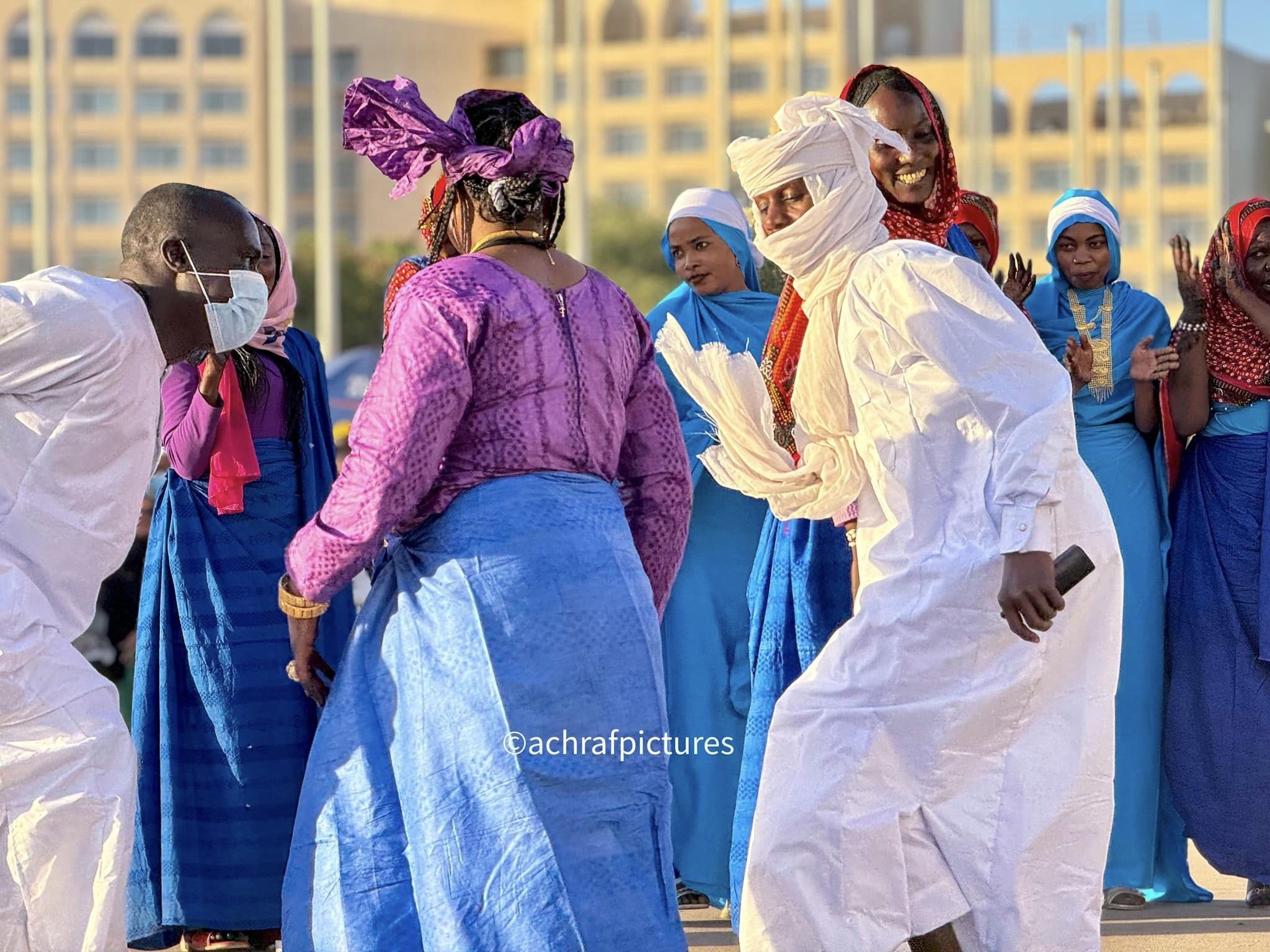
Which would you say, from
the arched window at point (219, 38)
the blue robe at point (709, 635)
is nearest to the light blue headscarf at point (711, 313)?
the blue robe at point (709, 635)

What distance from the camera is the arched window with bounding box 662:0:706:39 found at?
3342 inches

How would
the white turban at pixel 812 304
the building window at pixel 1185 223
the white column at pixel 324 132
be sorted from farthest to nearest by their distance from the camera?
the building window at pixel 1185 223, the white column at pixel 324 132, the white turban at pixel 812 304

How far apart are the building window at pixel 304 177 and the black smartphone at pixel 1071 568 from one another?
8677 cm

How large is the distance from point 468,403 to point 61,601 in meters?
0.95

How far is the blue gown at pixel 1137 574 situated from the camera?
6.96m

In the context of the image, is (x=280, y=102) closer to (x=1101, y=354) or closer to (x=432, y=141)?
(x=1101, y=354)

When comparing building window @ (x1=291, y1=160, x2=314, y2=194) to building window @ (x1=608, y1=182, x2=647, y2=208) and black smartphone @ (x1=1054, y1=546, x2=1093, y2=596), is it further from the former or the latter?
black smartphone @ (x1=1054, y1=546, x2=1093, y2=596)

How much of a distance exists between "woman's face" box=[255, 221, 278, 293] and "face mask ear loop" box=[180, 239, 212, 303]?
1.09 metres

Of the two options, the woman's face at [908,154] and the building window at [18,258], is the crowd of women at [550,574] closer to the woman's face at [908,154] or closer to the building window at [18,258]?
the woman's face at [908,154]

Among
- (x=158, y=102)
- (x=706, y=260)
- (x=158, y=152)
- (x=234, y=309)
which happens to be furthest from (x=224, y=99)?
(x=234, y=309)

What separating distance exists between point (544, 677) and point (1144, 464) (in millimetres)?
3387

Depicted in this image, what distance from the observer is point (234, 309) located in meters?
4.85

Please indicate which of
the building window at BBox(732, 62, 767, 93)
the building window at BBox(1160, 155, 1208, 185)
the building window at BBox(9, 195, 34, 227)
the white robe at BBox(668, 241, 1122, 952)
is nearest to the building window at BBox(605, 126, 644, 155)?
the building window at BBox(732, 62, 767, 93)

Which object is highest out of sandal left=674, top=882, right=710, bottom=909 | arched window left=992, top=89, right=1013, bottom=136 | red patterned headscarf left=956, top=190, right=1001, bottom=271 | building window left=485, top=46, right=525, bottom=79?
building window left=485, top=46, right=525, bottom=79
